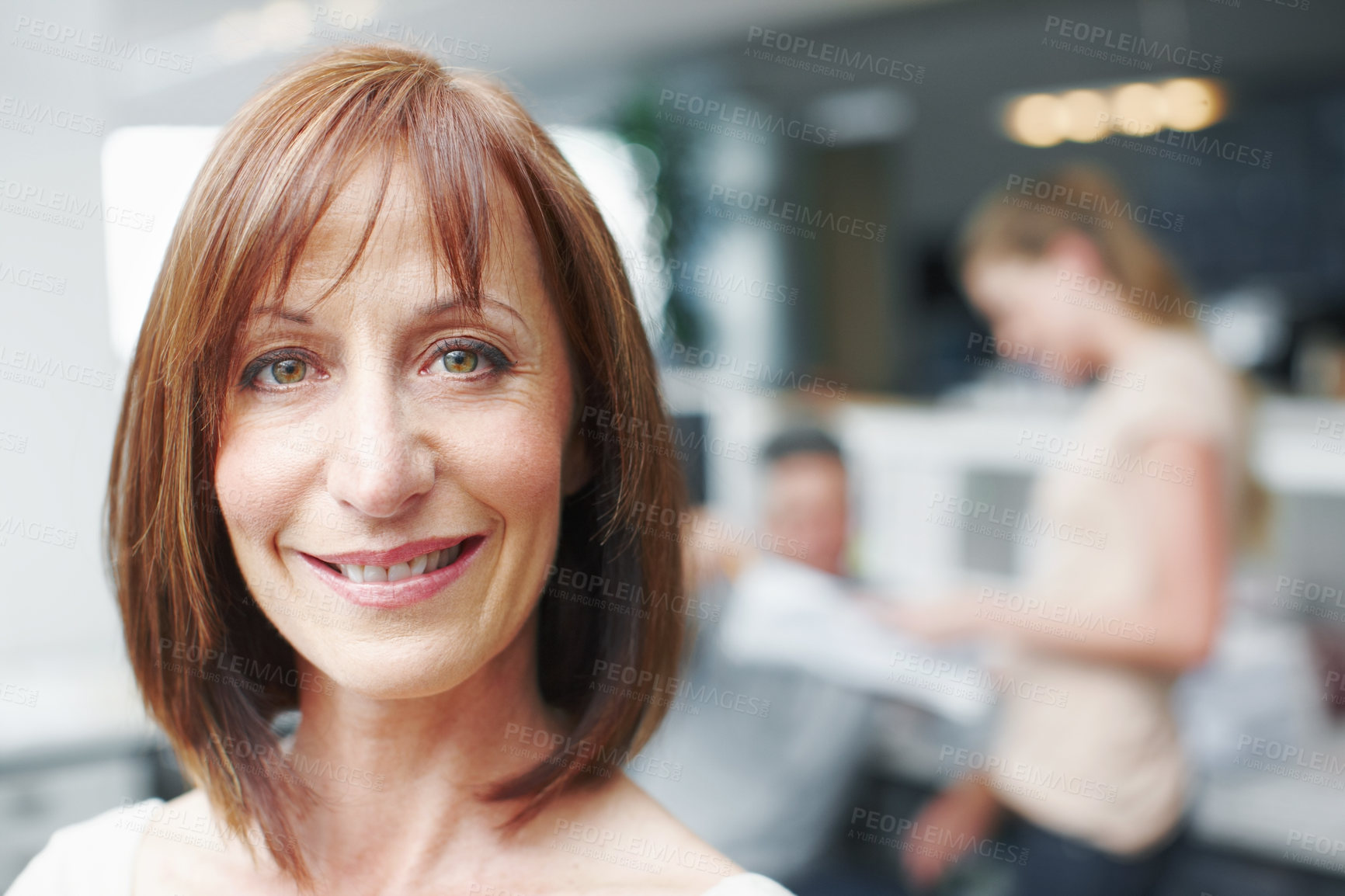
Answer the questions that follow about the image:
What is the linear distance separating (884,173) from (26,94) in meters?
5.04

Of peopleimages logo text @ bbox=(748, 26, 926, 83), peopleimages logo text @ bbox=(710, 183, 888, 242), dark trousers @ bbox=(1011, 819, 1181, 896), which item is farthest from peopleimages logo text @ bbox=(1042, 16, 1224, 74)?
dark trousers @ bbox=(1011, 819, 1181, 896)

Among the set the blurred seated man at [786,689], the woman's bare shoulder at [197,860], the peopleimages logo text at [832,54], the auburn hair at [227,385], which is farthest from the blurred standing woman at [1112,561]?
the peopleimages logo text at [832,54]

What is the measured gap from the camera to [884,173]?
6.08 meters

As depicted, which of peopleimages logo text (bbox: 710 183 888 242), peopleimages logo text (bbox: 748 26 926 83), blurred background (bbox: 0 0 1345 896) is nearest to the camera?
blurred background (bbox: 0 0 1345 896)

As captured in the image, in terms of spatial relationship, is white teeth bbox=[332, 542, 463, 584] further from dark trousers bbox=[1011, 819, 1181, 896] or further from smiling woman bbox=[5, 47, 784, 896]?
dark trousers bbox=[1011, 819, 1181, 896]

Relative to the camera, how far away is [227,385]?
71 centimetres

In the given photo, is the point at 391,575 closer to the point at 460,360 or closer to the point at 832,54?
the point at 460,360

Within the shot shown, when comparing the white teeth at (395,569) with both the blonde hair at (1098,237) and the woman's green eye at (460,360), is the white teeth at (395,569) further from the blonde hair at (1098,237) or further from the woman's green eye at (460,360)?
the blonde hair at (1098,237)

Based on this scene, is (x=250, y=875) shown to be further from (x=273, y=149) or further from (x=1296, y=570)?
(x=1296, y=570)

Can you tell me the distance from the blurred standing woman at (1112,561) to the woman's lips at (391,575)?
1445mm

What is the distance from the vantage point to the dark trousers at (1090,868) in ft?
6.29

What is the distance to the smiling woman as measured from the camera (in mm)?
691

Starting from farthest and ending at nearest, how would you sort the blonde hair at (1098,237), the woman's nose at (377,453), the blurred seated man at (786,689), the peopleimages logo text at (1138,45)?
the peopleimages logo text at (1138,45) < the blurred seated man at (786,689) < the blonde hair at (1098,237) < the woman's nose at (377,453)

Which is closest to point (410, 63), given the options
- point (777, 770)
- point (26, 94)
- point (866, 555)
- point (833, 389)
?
point (26, 94)
